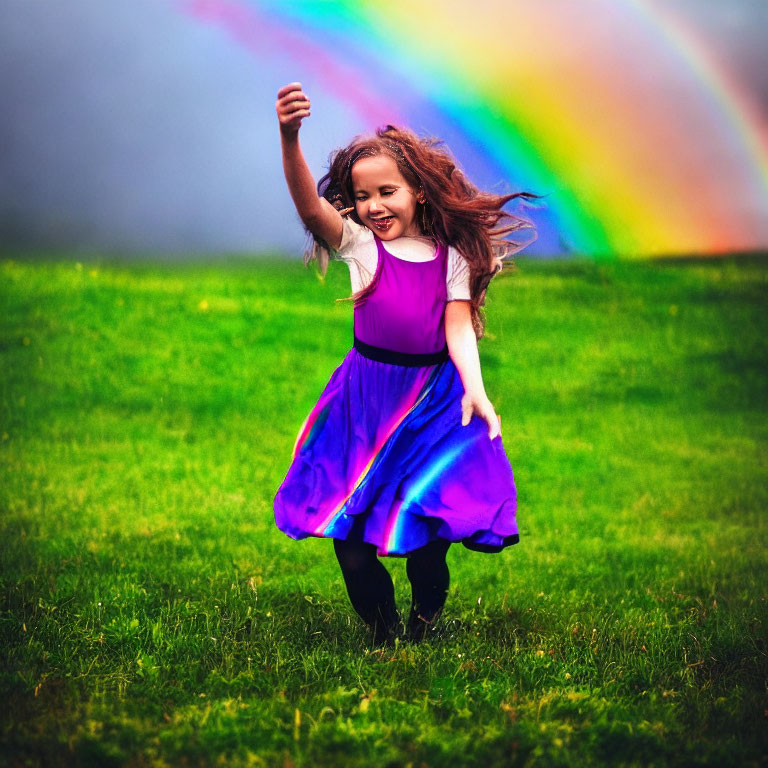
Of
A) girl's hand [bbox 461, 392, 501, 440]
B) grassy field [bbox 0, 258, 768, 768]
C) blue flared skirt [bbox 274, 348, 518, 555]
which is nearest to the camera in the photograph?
grassy field [bbox 0, 258, 768, 768]

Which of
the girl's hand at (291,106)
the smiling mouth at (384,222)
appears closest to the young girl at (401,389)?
the smiling mouth at (384,222)

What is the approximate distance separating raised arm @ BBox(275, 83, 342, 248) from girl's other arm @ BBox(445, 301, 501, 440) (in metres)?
0.47

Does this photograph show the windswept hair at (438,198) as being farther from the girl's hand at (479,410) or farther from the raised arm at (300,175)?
the girl's hand at (479,410)

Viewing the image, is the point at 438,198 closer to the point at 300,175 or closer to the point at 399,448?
the point at 300,175

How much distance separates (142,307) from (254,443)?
3.29 m

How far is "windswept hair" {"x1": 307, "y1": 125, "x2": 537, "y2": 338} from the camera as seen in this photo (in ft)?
11.9

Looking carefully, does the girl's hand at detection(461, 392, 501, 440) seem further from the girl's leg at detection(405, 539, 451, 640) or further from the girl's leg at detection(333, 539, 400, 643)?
the girl's leg at detection(333, 539, 400, 643)

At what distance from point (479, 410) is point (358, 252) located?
671mm

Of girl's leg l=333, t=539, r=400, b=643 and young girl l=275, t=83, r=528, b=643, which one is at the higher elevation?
young girl l=275, t=83, r=528, b=643

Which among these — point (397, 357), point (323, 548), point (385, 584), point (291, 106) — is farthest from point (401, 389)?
point (323, 548)

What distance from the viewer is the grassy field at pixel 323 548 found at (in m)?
3.11

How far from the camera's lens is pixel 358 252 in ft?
11.9

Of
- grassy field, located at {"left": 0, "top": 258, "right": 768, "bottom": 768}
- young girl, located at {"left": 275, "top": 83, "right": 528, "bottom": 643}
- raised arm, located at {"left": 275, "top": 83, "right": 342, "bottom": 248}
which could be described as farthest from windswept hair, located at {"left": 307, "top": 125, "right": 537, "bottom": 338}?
grassy field, located at {"left": 0, "top": 258, "right": 768, "bottom": 768}

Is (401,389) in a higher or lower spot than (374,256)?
lower
